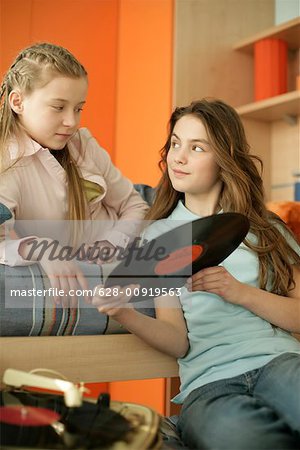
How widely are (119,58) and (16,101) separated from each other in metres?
1.33

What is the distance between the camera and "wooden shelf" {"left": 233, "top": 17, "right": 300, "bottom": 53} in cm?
207

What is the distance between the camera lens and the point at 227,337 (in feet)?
3.24

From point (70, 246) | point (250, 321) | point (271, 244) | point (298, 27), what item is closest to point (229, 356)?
point (250, 321)

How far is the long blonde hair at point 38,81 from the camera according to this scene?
1.03 m

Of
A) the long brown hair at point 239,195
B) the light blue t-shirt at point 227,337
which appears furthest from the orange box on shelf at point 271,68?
the light blue t-shirt at point 227,337

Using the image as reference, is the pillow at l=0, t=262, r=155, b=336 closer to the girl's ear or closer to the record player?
→ the record player

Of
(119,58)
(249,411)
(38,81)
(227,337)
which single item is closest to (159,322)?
(227,337)

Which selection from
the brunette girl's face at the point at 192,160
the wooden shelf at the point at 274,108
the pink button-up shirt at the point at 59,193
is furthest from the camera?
the wooden shelf at the point at 274,108

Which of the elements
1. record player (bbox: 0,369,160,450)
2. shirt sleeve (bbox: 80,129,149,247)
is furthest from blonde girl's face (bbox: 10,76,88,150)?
record player (bbox: 0,369,160,450)

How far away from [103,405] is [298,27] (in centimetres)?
176

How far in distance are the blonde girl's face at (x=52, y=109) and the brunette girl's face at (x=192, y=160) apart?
209 mm

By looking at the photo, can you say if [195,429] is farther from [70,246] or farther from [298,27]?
[298,27]

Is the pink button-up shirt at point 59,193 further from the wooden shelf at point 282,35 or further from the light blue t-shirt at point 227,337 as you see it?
the wooden shelf at point 282,35

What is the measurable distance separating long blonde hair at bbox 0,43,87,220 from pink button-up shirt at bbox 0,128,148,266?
18 millimetres
